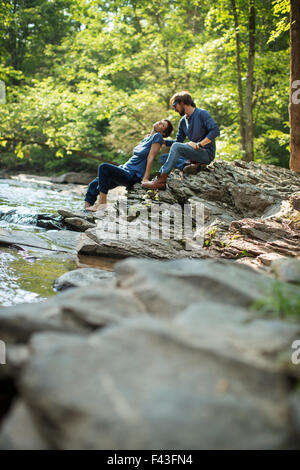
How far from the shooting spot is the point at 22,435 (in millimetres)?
1517

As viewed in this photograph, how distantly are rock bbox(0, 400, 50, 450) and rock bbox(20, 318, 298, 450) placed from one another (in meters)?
0.04

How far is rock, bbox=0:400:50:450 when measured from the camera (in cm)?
150

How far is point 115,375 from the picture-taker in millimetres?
1527

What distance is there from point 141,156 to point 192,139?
1.08 meters

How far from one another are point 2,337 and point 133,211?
4519mm

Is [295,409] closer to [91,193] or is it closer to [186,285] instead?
[186,285]

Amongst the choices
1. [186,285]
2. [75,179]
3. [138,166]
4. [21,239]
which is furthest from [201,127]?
[75,179]

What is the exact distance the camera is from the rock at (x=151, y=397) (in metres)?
1.40

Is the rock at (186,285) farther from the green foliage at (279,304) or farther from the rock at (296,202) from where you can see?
the rock at (296,202)

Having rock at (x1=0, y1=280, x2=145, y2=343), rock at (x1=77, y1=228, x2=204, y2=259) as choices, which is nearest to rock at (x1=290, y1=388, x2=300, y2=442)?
rock at (x1=0, y1=280, x2=145, y2=343)

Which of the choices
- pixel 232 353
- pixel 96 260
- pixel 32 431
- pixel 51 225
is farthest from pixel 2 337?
pixel 51 225

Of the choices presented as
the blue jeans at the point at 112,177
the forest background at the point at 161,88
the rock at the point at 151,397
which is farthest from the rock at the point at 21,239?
the forest background at the point at 161,88

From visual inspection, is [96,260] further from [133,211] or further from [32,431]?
[32,431]
